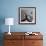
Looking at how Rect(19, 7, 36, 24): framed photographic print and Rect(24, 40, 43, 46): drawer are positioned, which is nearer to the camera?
Rect(24, 40, 43, 46): drawer

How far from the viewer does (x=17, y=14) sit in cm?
455

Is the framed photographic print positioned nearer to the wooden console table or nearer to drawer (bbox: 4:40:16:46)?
the wooden console table

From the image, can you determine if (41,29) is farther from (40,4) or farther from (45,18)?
(40,4)

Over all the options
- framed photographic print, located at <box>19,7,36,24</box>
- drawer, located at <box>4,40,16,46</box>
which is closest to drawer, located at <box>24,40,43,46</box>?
drawer, located at <box>4,40,16,46</box>

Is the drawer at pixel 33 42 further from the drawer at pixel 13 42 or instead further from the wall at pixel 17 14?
the wall at pixel 17 14

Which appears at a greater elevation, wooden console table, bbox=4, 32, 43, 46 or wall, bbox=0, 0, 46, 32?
wall, bbox=0, 0, 46, 32

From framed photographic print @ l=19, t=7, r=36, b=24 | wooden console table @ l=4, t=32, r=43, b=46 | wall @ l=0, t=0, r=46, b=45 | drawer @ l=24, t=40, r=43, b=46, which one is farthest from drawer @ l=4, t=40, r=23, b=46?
framed photographic print @ l=19, t=7, r=36, b=24

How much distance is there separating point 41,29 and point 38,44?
2.43 feet

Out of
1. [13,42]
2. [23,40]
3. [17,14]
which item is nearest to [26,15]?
[17,14]

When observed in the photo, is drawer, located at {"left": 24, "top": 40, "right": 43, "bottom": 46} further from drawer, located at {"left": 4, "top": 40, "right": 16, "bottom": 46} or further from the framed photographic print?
Answer: the framed photographic print

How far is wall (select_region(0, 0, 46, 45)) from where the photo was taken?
4.53 meters

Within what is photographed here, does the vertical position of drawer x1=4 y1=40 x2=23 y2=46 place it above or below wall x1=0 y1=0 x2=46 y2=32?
below

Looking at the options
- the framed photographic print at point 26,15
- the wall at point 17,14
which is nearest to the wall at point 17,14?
the wall at point 17,14

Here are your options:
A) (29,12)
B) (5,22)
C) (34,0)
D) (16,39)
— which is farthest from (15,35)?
(34,0)
